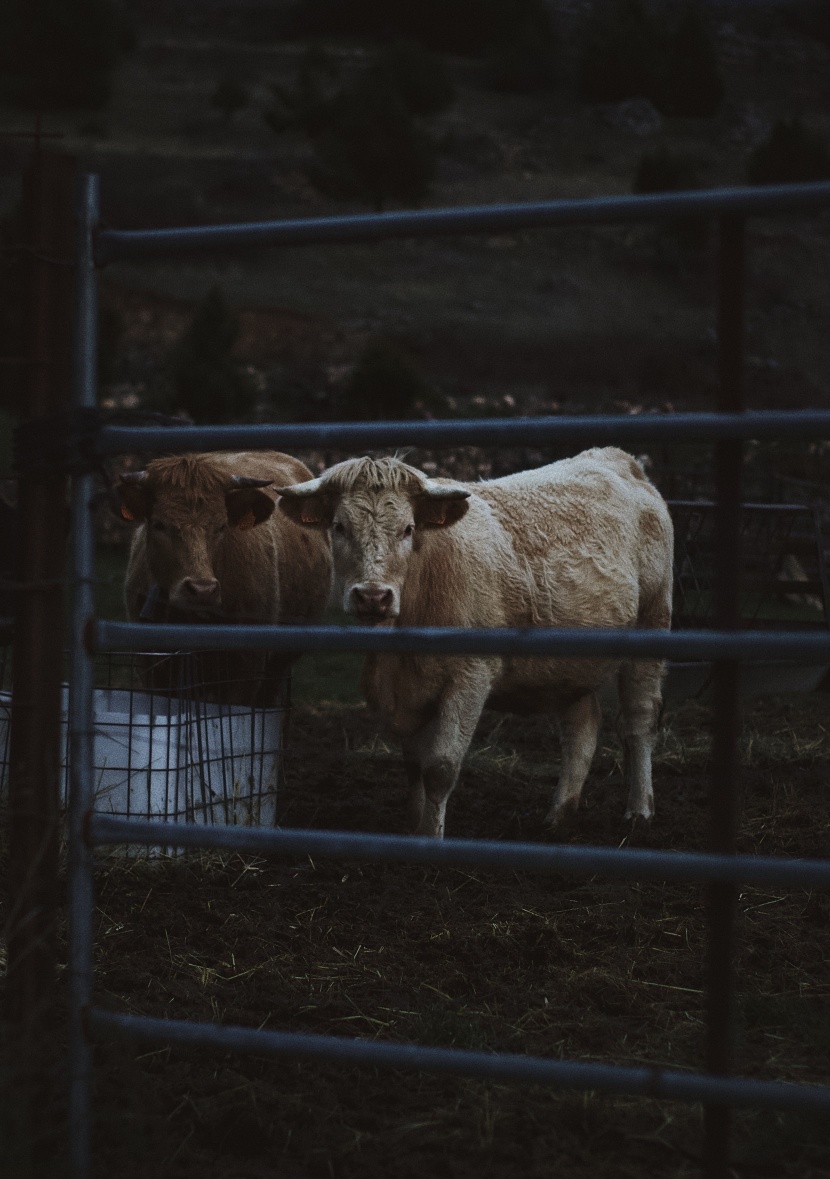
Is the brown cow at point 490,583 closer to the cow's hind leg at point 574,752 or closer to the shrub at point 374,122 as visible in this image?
the cow's hind leg at point 574,752

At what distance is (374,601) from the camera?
4801 millimetres

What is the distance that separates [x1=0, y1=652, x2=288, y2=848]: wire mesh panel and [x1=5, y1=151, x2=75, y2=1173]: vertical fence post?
2034mm

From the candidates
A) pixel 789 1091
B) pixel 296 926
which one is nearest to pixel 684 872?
pixel 789 1091

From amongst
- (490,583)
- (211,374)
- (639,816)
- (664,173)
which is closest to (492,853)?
(490,583)

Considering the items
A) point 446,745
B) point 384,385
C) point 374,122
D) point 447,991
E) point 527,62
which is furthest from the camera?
point 527,62

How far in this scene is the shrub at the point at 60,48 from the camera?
81.7 metres

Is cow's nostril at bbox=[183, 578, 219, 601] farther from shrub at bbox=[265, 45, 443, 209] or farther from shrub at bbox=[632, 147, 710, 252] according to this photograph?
shrub at bbox=[265, 45, 443, 209]

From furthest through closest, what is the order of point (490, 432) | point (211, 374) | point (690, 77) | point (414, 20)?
point (414, 20), point (690, 77), point (211, 374), point (490, 432)

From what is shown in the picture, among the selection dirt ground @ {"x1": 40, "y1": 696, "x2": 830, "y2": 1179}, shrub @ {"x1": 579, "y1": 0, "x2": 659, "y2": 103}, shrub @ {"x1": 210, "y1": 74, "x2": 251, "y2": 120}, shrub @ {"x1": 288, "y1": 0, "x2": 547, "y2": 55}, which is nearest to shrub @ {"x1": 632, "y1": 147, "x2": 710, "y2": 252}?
shrub @ {"x1": 579, "y1": 0, "x2": 659, "y2": 103}

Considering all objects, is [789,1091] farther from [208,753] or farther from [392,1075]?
[208,753]

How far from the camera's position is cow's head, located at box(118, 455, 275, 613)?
5.79m

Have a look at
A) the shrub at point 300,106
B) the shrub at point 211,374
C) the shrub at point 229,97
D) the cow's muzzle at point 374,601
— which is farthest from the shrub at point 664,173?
the cow's muzzle at point 374,601

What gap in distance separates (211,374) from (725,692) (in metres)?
32.1

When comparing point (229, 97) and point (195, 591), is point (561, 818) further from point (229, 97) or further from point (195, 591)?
point (229, 97)
